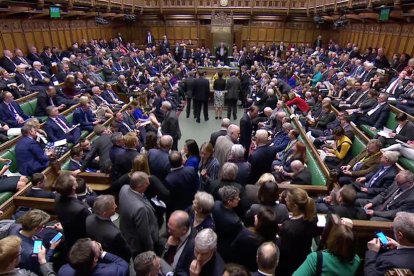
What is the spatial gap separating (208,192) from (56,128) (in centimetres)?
355

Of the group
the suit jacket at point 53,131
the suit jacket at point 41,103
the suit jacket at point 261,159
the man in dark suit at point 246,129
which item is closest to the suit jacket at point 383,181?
the suit jacket at point 261,159

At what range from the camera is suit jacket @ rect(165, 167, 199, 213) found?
3.43 m

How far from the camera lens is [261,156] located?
4258 mm

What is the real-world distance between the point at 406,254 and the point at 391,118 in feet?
15.3

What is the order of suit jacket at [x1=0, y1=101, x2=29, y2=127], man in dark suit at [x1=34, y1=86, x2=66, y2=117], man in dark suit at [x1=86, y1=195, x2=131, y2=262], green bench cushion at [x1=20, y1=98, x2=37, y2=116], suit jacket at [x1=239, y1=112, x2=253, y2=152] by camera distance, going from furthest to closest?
man in dark suit at [x1=34, y1=86, x2=66, y2=117]
green bench cushion at [x1=20, y1=98, x2=37, y2=116]
suit jacket at [x1=0, y1=101, x2=29, y2=127]
suit jacket at [x1=239, y1=112, x2=253, y2=152]
man in dark suit at [x1=86, y1=195, x2=131, y2=262]

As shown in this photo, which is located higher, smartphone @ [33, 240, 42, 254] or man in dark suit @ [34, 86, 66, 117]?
smartphone @ [33, 240, 42, 254]

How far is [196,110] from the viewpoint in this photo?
367 inches

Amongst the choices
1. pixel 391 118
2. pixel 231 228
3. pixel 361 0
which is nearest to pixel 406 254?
pixel 231 228

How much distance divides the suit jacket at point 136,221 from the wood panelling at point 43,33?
918cm

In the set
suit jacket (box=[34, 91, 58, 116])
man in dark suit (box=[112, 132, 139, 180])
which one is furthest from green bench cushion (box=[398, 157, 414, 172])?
suit jacket (box=[34, 91, 58, 116])

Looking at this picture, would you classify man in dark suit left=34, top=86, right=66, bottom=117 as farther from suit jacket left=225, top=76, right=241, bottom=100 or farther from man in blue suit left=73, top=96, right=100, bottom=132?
suit jacket left=225, top=76, right=241, bottom=100

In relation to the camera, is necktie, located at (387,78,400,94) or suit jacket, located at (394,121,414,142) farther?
necktie, located at (387,78,400,94)

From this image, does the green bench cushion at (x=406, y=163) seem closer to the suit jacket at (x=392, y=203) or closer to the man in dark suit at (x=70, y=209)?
the suit jacket at (x=392, y=203)

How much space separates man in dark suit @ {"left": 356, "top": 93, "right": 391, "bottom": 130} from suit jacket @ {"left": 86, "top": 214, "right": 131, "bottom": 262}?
540cm
